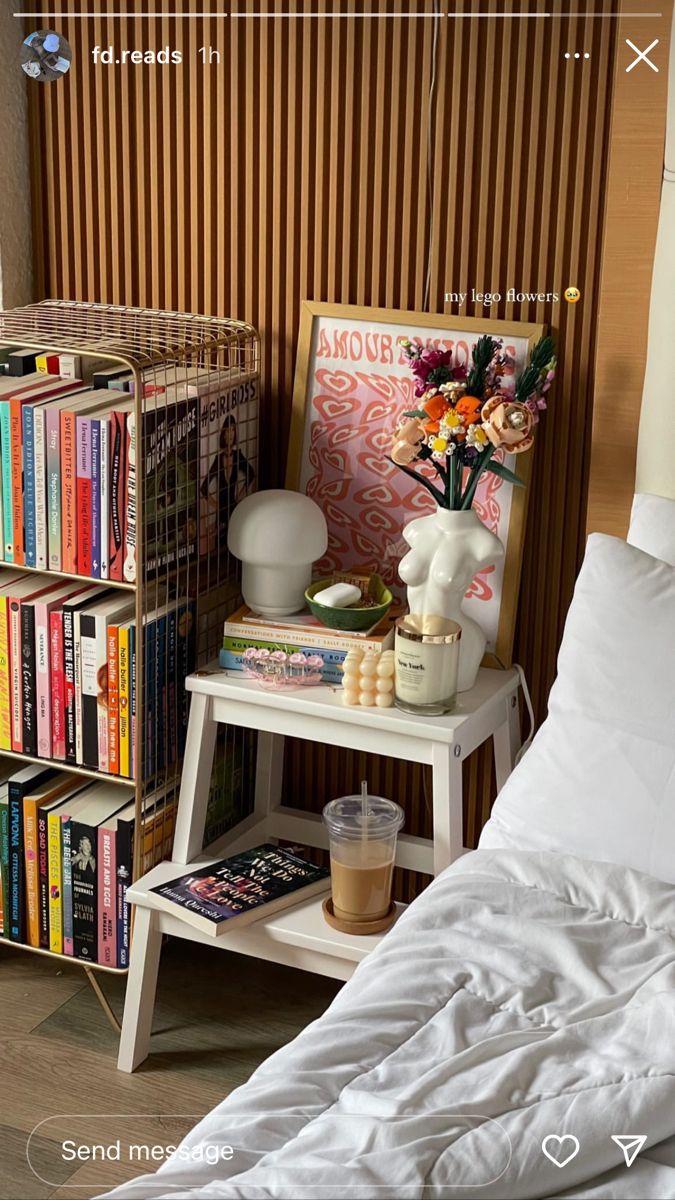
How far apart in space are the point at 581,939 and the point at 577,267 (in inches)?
44.9

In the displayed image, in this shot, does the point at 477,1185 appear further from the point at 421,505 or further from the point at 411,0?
the point at 411,0

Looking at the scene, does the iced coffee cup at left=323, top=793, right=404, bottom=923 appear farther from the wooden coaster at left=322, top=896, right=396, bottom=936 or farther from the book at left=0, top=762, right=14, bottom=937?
the book at left=0, top=762, right=14, bottom=937

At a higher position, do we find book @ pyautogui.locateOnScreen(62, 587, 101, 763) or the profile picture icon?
the profile picture icon

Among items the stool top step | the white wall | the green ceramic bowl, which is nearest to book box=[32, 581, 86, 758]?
the stool top step

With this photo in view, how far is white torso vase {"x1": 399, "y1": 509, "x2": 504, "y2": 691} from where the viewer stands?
2.21 m

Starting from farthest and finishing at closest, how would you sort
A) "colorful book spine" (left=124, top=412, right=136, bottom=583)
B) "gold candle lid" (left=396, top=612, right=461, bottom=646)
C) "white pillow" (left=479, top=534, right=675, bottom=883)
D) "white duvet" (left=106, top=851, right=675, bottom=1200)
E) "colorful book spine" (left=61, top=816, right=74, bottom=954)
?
1. "colorful book spine" (left=61, top=816, right=74, bottom=954)
2. "colorful book spine" (left=124, top=412, right=136, bottom=583)
3. "gold candle lid" (left=396, top=612, right=461, bottom=646)
4. "white pillow" (left=479, top=534, right=675, bottom=883)
5. "white duvet" (left=106, top=851, right=675, bottom=1200)

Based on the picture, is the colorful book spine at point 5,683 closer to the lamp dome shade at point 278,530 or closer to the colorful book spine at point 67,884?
the colorful book spine at point 67,884

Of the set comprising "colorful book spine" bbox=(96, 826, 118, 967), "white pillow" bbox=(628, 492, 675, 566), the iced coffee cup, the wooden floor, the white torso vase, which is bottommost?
the wooden floor

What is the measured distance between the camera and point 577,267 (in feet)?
7.40

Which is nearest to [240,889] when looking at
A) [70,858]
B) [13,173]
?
[70,858]

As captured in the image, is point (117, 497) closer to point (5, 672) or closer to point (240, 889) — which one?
point (5, 672)

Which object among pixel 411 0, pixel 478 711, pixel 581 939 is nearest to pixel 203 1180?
pixel 581 939

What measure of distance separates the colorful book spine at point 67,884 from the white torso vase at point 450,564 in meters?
0.74

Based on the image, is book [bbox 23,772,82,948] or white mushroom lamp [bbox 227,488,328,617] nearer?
white mushroom lamp [bbox 227,488,328,617]
